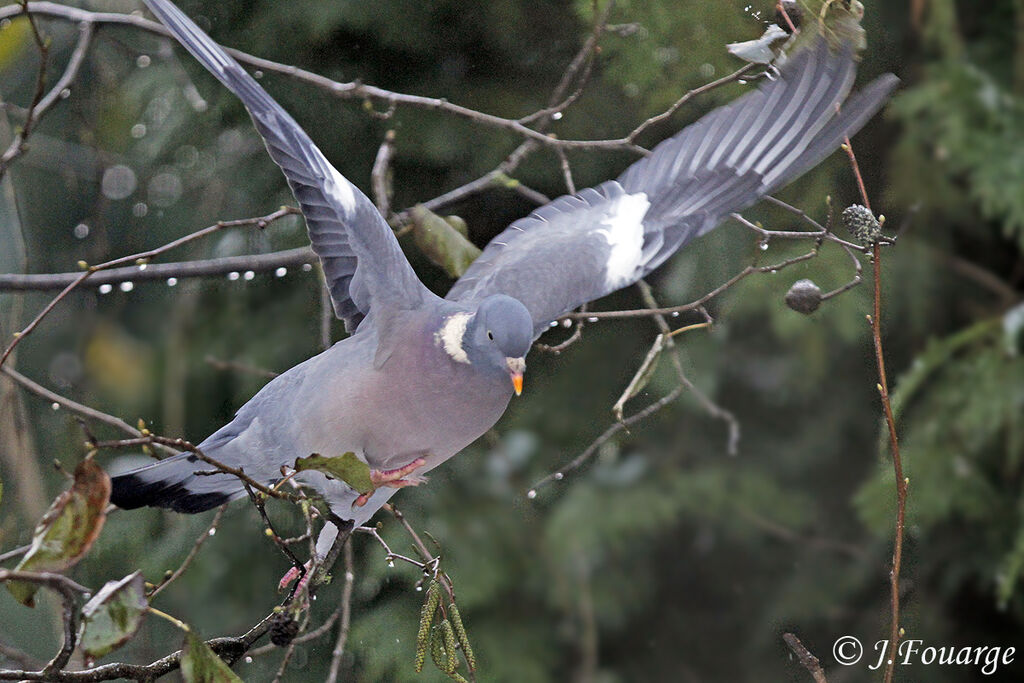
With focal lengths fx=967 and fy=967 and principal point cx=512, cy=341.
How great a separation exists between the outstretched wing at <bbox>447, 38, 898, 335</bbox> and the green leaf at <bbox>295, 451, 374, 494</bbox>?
17 cm

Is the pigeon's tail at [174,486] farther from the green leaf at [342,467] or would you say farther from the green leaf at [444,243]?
the green leaf at [444,243]

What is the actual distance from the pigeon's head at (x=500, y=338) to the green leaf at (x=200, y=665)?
0.20m

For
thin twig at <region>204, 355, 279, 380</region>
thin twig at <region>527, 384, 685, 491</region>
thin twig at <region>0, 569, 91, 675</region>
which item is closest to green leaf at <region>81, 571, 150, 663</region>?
thin twig at <region>0, 569, 91, 675</region>

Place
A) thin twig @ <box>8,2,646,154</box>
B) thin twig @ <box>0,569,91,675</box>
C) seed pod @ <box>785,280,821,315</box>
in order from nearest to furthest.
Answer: thin twig @ <box>0,569,91,675</box>, seed pod @ <box>785,280,821,315</box>, thin twig @ <box>8,2,646,154</box>

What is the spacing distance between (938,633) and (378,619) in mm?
646

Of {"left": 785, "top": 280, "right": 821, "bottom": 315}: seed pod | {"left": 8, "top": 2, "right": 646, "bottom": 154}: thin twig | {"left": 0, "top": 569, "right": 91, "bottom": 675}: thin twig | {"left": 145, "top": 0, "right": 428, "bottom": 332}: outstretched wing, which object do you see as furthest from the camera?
{"left": 8, "top": 2, "right": 646, "bottom": 154}: thin twig

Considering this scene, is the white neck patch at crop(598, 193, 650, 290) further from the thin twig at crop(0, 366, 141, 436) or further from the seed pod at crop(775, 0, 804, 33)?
the thin twig at crop(0, 366, 141, 436)

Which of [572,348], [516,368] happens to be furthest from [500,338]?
[572,348]

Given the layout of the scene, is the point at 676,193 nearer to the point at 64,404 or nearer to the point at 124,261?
the point at 124,261

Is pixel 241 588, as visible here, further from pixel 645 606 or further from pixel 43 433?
pixel 645 606

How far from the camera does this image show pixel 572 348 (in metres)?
0.82

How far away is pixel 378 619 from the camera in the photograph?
0.74m

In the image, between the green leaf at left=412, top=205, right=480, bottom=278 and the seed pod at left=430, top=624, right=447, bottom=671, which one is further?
the green leaf at left=412, top=205, right=480, bottom=278

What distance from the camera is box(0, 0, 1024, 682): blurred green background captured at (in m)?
0.78
